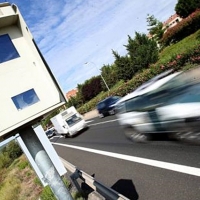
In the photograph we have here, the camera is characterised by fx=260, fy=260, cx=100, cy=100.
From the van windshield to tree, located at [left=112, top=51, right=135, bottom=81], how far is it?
51.8 ft

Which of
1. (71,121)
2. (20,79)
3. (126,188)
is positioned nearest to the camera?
(20,79)

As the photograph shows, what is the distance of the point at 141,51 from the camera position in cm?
3428

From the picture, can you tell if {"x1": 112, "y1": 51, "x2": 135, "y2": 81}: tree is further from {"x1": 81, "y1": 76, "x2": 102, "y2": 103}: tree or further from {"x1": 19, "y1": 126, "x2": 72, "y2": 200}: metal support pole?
{"x1": 19, "y1": 126, "x2": 72, "y2": 200}: metal support pole

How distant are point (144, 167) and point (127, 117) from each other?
278cm

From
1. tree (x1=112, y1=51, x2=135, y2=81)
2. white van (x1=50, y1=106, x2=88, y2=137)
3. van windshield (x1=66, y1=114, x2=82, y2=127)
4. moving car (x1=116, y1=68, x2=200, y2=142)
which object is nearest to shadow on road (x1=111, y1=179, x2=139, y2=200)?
moving car (x1=116, y1=68, x2=200, y2=142)

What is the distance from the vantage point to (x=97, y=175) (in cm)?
932

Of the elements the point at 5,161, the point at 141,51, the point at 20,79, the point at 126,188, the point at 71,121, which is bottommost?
the point at 5,161

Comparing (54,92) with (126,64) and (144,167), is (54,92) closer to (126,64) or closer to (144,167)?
(144,167)

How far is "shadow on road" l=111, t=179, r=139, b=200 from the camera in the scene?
21.1ft

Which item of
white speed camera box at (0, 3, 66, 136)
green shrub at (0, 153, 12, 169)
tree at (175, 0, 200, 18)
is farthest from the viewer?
green shrub at (0, 153, 12, 169)

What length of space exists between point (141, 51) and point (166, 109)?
1088 inches

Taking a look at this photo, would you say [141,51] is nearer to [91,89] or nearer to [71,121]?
[71,121]

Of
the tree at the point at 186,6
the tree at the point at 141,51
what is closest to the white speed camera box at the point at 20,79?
the tree at the point at 141,51

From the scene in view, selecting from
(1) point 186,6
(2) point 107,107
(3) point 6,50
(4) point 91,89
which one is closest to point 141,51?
(2) point 107,107
